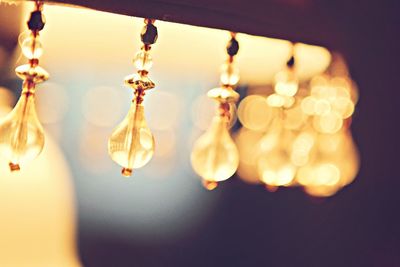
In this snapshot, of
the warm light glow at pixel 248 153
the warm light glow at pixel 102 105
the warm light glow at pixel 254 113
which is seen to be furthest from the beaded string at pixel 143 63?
the warm light glow at pixel 102 105

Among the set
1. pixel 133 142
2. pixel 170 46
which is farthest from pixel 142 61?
pixel 170 46

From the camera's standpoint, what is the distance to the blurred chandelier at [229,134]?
2.37 ft

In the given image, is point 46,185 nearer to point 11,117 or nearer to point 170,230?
point 170,230

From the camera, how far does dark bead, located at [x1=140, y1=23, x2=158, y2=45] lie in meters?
0.78

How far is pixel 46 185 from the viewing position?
98.3 inches

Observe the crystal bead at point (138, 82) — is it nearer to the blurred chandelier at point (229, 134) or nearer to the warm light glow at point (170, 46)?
the blurred chandelier at point (229, 134)

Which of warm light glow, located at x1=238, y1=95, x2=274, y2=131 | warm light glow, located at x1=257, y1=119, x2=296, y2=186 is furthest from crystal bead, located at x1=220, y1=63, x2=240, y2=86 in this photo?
warm light glow, located at x1=238, y1=95, x2=274, y2=131

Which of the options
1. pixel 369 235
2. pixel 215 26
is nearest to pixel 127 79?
pixel 215 26

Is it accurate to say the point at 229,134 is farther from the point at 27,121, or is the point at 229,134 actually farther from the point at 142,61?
the point at 27,121

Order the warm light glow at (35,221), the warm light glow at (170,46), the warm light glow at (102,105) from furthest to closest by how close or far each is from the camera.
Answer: the warm light glow at (102,105), the warm light glow at (35,221), the warm light glow at (170,46)

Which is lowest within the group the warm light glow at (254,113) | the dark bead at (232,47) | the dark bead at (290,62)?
the dark bead at (232,47)

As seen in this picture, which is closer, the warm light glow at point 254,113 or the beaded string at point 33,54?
the beaded string at point 33,54

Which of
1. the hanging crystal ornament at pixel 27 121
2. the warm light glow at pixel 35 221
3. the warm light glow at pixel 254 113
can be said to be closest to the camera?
the hanging crystal ornament at pixel 27 121

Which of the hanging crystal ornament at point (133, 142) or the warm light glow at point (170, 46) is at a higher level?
the warm light glow at point (170, 46)
